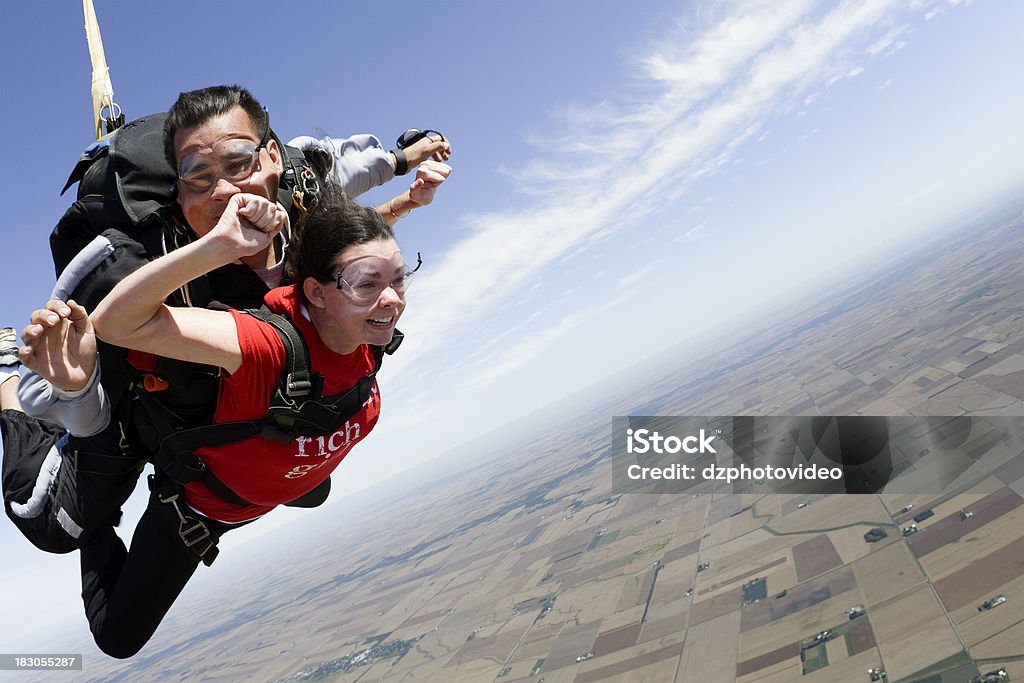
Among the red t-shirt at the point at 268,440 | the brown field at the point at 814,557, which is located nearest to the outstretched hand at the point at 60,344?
the red t-shirt at the point at 268,440

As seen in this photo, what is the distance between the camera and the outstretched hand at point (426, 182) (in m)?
2.91

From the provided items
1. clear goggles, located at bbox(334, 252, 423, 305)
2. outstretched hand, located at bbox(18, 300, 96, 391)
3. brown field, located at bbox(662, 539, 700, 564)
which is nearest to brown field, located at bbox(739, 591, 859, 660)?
brown field, located at bbox(662, 539, 700, 564)

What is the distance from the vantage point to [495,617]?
37938mm

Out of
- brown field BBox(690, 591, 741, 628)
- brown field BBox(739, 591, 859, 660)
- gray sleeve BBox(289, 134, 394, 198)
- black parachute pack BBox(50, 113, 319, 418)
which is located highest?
gray sleeve BBox(289, 134, 394, 198)

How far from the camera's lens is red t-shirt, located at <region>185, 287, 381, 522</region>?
1886 millimetres

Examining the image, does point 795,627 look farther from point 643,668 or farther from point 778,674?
point 643,668

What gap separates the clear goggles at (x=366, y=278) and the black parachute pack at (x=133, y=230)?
1.23ft

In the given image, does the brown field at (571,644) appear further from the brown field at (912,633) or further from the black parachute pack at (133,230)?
the black parachute pack at (133,230)

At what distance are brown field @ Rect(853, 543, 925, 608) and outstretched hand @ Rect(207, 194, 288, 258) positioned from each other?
28399 millimetres

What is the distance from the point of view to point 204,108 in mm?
2051

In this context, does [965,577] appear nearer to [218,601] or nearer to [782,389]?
[782,389]

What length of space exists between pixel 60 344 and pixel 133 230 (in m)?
0.49

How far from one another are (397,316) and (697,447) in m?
68.0

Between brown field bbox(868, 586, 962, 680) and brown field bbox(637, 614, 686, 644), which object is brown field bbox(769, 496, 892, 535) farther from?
brown field bbox(637, 614, 686, 644)
